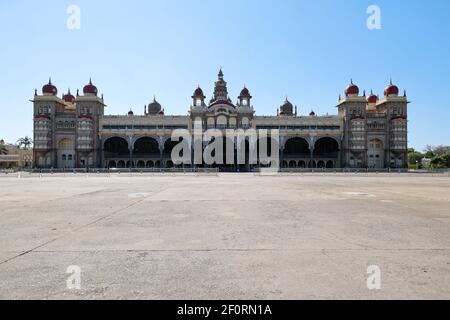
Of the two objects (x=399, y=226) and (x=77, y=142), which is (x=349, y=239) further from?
(x=77, y=142)

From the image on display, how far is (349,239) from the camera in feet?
24.1

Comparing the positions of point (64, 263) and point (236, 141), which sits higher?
point (236, 141)

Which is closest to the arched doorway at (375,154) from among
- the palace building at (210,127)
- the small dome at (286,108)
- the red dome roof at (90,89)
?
the palace building at (210,127)

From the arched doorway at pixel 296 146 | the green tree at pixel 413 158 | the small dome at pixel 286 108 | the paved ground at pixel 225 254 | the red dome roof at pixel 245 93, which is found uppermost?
the red dome roof at pixel 245 93

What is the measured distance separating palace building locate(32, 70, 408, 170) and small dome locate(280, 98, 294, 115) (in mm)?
14374

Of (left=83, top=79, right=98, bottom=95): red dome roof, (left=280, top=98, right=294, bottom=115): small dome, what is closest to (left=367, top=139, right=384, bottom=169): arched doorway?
(left=280, top=98, right=294, bottom=115): small dome

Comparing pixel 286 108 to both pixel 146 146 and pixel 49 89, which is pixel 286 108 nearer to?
pixel 146 146

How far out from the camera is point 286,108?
98000mm

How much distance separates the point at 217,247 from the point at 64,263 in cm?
277

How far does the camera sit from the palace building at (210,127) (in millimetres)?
79500

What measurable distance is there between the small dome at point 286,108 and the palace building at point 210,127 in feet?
47.2

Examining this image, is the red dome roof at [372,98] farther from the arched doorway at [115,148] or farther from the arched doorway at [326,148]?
the arched doorway at [115,148]
